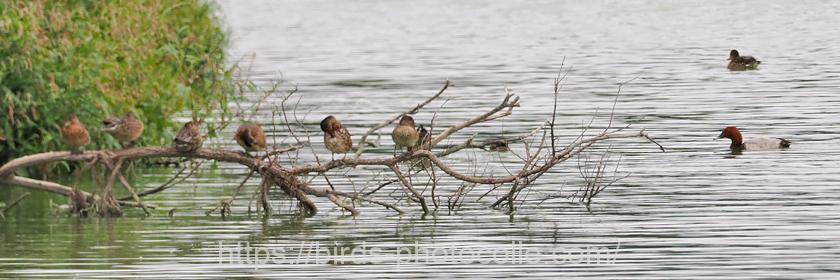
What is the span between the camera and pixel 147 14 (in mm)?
26562

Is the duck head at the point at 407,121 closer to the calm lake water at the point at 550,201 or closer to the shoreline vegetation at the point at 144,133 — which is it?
the shoreline vegetation at the point at 144,133

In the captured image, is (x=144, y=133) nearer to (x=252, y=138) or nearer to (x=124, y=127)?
(x=124, y=127)

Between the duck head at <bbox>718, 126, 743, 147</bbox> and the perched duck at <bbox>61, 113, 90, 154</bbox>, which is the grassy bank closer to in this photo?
the perched duck at <bbox>61, 113, 90, 154</bbox>

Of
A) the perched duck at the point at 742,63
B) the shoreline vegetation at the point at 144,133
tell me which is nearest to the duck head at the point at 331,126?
the shoreline vegetation at the point at 144,133

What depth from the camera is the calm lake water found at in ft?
54.1

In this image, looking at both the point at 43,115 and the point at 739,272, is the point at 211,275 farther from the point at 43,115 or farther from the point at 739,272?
the point at 43,115

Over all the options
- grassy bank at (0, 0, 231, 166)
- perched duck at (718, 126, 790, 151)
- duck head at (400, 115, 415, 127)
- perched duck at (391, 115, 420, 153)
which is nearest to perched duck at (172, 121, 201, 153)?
perched duck at (391, 115, 420, 153)

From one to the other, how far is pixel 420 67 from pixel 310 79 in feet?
11.8

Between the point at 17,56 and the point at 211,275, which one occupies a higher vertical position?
the point at 17,56

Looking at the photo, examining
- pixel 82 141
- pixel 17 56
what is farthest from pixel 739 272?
pixel 17 56

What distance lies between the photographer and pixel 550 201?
2064 centimetres

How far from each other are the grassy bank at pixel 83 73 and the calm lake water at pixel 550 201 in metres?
0.69

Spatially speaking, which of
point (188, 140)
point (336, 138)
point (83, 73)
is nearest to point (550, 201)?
point (336, 138)

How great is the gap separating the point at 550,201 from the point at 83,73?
528 centimetres
